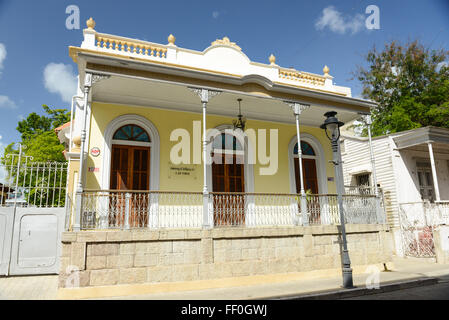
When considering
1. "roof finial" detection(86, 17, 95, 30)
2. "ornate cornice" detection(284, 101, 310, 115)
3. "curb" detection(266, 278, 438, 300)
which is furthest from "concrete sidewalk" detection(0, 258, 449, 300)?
"roof finial" detection(86, 17, 95, 30)

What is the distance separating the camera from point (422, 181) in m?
13.4

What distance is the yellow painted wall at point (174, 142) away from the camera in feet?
28.5

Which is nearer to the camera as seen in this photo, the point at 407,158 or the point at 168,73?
the point at 168,73

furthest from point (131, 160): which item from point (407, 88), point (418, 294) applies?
point (407, 88)

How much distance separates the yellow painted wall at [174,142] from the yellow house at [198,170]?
0.03m

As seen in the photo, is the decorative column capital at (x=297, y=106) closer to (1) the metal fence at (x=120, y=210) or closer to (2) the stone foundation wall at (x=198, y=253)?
(2) the stone foundation wall at (x=198, y=253)

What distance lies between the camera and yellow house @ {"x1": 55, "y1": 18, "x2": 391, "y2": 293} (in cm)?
672

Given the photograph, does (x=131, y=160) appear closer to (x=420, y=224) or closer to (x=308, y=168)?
(x=308, y=168)

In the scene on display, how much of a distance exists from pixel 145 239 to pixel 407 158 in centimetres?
1157

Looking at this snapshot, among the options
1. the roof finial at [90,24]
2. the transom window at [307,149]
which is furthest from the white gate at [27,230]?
the transom window at [307,149]

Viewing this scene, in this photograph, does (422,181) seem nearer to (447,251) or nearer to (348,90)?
(447,251)

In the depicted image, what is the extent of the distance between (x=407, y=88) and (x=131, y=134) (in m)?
18.8

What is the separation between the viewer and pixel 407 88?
20.2 meters
